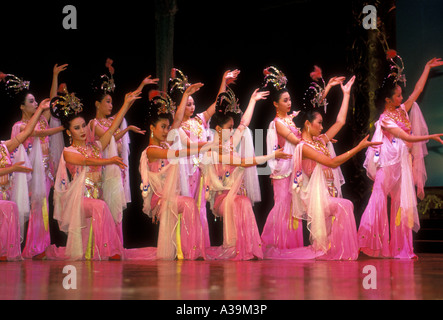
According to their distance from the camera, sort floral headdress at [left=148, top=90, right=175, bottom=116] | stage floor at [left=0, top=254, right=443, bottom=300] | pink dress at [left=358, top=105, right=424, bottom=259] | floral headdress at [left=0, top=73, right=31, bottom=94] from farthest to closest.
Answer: floral headdress at [left=0, top=73, right=31, bottom=94] → floral headdress at [left=148, top=90, right=175, bottom=116] → pink dress at [left=358, top=105, right=424, bottom=259] → stage floor at [left=0, top=254, right=443, bottom=300]

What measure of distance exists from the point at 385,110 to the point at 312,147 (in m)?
0.83

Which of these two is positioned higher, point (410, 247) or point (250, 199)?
point (250, 199)

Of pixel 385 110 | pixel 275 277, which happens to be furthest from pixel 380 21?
pixel 275 277

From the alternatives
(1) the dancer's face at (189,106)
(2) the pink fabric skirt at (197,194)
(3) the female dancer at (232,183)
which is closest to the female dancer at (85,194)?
(1) the dancer's face at (189,106)

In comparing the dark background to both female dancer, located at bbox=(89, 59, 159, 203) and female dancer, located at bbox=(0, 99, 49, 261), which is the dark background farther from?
female dancer, located at bbox=(0, 99, 49, 261)

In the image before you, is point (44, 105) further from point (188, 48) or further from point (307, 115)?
point (307, 115)

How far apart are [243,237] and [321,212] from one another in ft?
2.26

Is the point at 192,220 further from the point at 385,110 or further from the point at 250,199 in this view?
the point at 385,110

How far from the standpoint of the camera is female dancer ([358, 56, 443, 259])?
212 inches

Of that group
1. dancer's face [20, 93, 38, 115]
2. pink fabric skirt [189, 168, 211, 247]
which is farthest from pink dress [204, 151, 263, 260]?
dancer's face [20, 93, 38, 115]

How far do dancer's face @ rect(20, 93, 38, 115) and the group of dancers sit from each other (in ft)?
0.04

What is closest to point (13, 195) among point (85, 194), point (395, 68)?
point (85, 194)

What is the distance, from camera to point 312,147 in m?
5.32

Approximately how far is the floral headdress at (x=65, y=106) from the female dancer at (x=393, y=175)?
2.64 m
